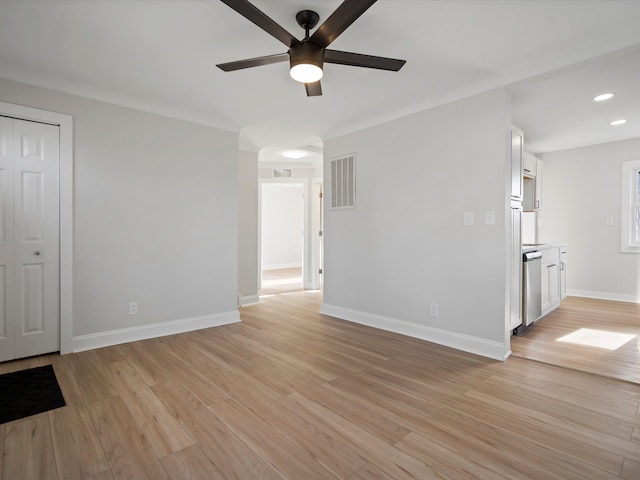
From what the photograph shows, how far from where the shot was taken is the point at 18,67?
2707mm

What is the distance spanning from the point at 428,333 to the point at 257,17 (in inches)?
120

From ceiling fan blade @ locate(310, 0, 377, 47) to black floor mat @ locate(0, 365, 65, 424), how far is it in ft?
9.14

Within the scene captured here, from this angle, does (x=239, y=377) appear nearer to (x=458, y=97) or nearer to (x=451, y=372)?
(x=451, y=372)

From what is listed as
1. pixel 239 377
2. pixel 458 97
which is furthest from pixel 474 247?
pixel 239 377

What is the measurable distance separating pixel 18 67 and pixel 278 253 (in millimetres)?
7443

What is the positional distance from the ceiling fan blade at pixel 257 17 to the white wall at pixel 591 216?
5558 millimetres

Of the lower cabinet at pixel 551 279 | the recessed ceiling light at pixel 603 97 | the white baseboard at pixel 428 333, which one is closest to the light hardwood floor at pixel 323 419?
the white baseboard at pixel 428 333

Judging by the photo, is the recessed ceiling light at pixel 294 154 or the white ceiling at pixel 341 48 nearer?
the white ceiling at pixel 341 48

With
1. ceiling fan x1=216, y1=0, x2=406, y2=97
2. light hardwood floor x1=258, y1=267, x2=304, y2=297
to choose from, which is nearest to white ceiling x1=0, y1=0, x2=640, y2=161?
ceiling fan x1=216, y1=0, x2=406, y2=97

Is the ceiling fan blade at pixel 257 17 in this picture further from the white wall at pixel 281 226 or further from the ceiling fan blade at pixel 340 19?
the white wall at pixel 281 226

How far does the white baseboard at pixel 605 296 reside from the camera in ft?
16.3

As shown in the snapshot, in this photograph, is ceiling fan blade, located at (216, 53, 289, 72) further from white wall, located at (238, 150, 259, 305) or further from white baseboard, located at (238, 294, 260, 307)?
white baseboard, located at (238, 294, 260, 307)

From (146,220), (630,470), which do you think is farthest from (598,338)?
(146,220)

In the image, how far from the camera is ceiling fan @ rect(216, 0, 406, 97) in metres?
1.64
